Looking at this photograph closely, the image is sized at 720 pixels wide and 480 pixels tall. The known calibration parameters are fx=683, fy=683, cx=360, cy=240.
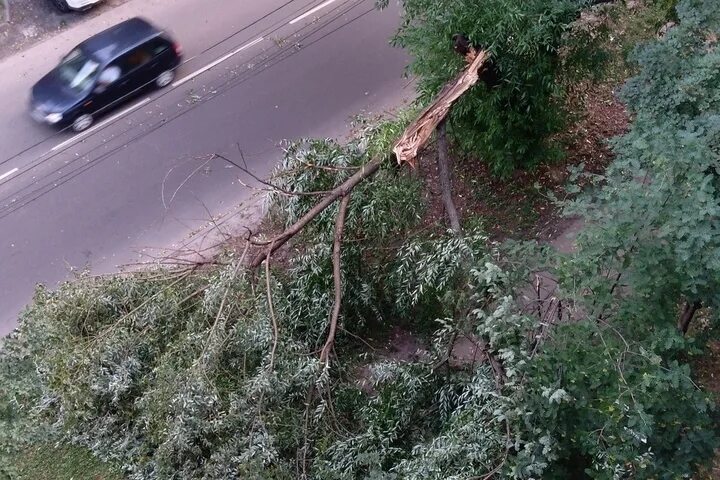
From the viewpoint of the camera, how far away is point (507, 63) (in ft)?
29.0

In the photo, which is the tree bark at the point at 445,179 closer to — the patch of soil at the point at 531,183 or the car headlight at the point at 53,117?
the patch of soil at the point at 531,183

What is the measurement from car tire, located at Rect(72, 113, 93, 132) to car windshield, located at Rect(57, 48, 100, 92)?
1.65ft

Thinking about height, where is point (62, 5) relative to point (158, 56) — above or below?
above

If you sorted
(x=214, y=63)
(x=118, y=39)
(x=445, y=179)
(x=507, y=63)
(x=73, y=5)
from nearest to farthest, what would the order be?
1. (x=445, y=179)
2. (x=507, y=63)
3. (x=118, y=39)
4. (x=214, y=63)
5. (x=73, y=5)

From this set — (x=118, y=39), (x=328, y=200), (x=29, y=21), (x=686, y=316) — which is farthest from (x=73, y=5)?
(x=686, y=316)

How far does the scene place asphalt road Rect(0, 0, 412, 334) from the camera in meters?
11.8

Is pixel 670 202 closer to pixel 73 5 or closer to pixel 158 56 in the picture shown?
pixel 158 56

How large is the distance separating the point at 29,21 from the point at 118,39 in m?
3.06

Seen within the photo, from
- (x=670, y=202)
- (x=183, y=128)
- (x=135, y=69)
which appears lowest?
(x=670, y=202)

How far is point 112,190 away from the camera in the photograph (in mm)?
12352

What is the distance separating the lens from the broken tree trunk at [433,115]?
26.8ft

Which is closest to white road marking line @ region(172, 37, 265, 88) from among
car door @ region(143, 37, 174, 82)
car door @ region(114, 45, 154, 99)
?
car door @ region(143, 37, 174, 82)

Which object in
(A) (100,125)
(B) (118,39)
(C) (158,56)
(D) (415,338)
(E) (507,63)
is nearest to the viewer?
(E) (507,63)

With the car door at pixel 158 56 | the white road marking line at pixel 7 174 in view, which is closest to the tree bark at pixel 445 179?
the car door at pixel 158 56
